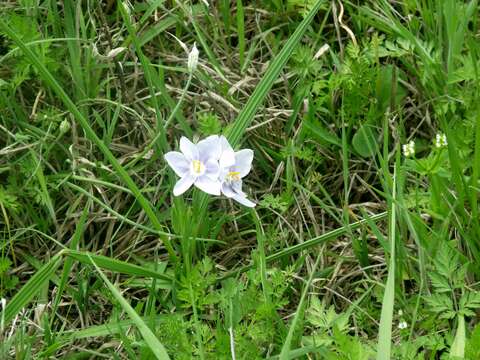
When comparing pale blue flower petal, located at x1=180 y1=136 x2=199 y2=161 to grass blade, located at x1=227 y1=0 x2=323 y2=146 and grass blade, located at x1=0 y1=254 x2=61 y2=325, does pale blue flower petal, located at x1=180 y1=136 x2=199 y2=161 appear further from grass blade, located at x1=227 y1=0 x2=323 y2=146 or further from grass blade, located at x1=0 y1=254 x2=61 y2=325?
grass blade, located at x1=0 y1=254 x2=61 y2=325

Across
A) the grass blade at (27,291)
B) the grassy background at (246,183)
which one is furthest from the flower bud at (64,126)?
the grass blade at (27,291)

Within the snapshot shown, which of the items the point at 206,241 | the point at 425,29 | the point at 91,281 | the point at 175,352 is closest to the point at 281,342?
the point at 175,352

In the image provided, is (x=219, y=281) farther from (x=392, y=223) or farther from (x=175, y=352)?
(x=392, y=223)

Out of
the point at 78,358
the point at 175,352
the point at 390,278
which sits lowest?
the point at 78,358

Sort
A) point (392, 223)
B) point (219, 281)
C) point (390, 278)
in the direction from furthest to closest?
point (219, 281), point (392, 223), point (390, 278)

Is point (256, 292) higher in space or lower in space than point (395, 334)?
higher

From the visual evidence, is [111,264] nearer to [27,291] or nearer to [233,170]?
[27,291]

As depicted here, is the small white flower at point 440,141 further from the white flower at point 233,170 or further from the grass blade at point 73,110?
the grass blade at point 73,110

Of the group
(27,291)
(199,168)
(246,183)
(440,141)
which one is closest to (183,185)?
(199,168)

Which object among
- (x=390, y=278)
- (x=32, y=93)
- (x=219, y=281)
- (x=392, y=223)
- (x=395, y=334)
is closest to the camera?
(x=390, y=278)
